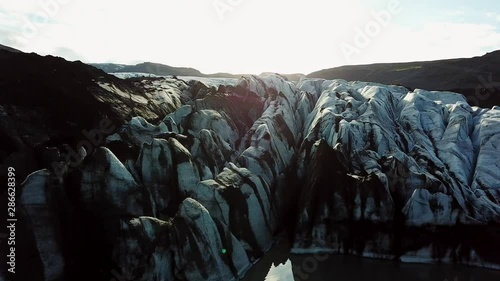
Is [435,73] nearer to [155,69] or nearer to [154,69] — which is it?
[155,69]

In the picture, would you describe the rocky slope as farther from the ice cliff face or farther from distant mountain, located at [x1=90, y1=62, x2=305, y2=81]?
distant mountain, located at [x1=90, y1=62, x2=305, y2=81]

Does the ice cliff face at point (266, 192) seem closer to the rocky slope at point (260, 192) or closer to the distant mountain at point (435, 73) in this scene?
the rocky slope at point (260, 192)

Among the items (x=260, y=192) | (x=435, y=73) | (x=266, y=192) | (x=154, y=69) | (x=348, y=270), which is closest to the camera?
(x=348, y=270)

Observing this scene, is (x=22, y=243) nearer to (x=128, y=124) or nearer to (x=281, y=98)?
(x=128, y=124)

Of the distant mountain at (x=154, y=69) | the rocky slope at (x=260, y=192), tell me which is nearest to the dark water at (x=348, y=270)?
the rocky slope at (x=260, y=192)

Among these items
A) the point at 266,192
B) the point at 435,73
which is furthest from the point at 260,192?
the point at 435,73

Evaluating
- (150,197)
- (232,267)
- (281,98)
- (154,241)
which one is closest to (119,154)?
(150,197)

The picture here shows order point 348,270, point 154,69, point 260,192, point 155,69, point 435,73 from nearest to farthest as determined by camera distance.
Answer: point 348,270 < point 260,192 < point 435,73 < point 155,69 < point 154,69
